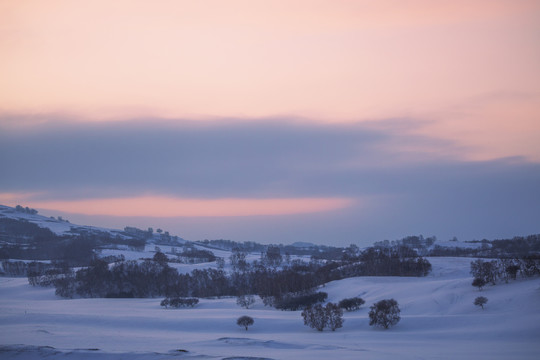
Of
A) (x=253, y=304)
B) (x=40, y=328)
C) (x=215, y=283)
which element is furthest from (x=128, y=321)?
(x=215, y=283)

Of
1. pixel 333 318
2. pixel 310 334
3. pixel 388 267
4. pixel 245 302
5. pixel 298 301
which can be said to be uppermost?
pixel 388 267


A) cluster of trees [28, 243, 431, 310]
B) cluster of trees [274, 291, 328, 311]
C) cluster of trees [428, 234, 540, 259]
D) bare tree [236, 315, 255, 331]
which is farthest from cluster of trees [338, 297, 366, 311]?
cluster of trees [428, 234, 540, 259]

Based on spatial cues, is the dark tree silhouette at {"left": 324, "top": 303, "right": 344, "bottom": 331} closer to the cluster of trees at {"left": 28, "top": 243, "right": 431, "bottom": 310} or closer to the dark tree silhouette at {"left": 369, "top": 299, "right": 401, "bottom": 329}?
the dark tree silhouette at {"left": 369, "top": 299, "right": 401, "bottom": 329}

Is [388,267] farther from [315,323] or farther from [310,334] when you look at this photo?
[310,334]

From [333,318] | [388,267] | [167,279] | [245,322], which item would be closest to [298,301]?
[245,322]

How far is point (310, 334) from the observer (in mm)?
43156

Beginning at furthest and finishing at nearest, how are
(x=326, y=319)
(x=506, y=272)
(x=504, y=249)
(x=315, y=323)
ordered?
1. (x=504, y=249)
2. (x=506, y=272)
3. (x=315, y=323)
4. (x=326, y=319)

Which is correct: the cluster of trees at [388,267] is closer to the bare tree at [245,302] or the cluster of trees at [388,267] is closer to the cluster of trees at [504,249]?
the bare tree at [245,302]

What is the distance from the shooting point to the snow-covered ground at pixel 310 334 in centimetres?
2952

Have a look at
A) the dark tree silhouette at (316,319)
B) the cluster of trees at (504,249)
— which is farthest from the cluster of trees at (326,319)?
the cluster of trees at (504,249)

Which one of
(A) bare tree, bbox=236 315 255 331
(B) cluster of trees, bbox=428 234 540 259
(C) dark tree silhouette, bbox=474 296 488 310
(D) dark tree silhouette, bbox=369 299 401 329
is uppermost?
(B) cluster of trees, bbox=428 234 540 259

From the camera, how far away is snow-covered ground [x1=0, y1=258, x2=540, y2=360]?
29.5 metres

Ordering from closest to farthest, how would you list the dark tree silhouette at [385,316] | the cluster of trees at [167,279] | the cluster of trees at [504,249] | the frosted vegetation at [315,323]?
the frosted vegetation at [315,323]
the dark tree silhouette at [385,316]
the cluster of trees at [167,279]
the cluster of trees at [504,249]

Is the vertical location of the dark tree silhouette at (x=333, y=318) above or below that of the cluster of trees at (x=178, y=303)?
above
